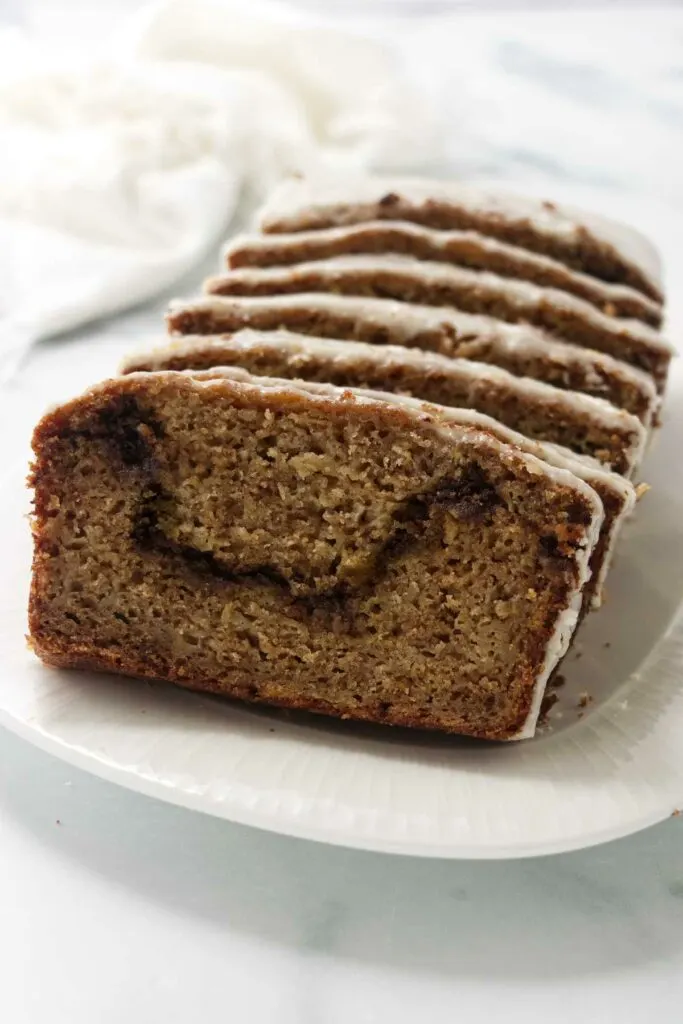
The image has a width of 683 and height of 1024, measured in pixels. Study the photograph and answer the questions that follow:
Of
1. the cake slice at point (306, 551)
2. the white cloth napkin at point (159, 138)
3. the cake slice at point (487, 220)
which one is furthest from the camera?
the white cloth napkin at point (159, 138)

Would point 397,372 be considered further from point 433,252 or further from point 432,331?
point 433,252

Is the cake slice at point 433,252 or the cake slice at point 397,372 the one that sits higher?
the cake slice at point 433,252

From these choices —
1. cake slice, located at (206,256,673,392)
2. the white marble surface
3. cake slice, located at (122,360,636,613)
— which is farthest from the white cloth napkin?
the white marble surface

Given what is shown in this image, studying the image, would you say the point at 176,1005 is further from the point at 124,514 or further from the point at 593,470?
the point at 593,470

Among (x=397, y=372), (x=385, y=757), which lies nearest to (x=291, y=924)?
(x=385, y=757)

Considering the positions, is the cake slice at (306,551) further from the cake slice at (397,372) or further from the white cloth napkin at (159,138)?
the white cloth napkin at (159,138)

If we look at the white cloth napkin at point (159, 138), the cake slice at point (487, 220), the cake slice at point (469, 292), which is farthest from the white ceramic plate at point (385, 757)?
the white cloth napkin at point (159, 138)
